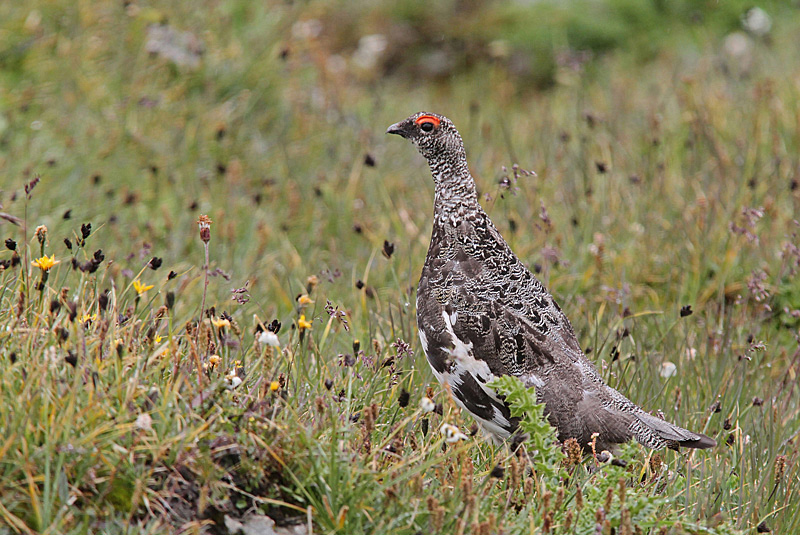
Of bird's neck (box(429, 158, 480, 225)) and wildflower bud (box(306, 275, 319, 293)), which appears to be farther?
bird's neck (box(429, 158, 480, 225))

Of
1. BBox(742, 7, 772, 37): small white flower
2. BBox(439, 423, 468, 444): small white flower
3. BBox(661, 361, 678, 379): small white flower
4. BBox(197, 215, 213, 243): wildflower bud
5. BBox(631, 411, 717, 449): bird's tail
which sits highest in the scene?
BBox(197, 215, 213, 243): wildflower bud

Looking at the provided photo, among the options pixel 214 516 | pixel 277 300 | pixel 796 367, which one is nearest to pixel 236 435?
pixel 214 516

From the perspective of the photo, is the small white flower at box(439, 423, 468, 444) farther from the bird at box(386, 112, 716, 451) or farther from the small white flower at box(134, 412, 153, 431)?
the small white flower at box(134, 412, 153, 431)

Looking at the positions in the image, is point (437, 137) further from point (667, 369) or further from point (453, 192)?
point (667, 369)

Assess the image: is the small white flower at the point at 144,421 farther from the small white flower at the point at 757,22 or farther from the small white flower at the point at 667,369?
the small white flower at the point at 757,22

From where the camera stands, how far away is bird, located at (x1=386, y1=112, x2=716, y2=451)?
377 cm

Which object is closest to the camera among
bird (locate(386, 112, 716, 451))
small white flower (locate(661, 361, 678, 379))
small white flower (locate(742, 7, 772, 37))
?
bird (locate(386, 112, 716, 451))

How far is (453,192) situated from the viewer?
4.07 metres

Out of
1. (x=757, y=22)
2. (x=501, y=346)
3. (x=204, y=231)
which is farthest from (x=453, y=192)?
(x=757, y=22)

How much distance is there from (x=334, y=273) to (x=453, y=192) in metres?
1.36

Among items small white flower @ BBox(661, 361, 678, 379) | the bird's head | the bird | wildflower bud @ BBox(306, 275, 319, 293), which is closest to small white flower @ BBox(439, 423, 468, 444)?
the bird

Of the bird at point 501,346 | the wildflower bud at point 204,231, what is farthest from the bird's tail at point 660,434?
the wildflower bud at point 204,231

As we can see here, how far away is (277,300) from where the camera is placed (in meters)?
5.61

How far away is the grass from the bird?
16 centimetres
